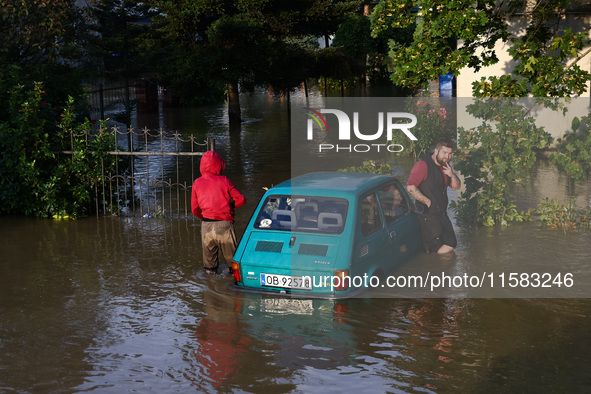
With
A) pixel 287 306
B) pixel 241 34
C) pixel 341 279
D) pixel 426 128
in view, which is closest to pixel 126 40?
pixel 241 34

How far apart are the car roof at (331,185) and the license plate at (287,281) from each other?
1.07 m

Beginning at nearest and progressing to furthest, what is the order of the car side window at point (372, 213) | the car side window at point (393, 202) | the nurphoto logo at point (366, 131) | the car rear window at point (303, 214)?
the car rear window at point (303, 214) < the car side window at point (372, 213) < the car side window at point (393, 202) < the nurphoto logo at point (366, 131)

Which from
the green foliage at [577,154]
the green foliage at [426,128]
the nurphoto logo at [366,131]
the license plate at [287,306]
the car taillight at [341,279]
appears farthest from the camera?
the nurphoto logo at [366,131]

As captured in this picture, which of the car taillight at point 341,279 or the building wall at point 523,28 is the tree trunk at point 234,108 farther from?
the car taillight at point 341,279

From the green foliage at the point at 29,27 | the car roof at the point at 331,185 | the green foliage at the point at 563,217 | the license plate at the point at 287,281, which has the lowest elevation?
the license plate at the point at 287,281

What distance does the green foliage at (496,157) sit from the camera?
12000mm

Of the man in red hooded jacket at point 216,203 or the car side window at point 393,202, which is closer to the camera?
the man in red hooded jacket at point 216,203

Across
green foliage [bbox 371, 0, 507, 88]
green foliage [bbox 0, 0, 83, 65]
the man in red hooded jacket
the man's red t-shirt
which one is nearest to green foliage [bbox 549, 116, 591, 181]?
green foliage [bbox 371, 0, 507, 88]

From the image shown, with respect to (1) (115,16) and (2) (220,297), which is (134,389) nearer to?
(2) (220,297)

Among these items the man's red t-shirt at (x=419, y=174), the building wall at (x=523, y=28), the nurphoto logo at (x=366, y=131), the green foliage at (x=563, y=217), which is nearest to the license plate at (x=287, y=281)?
the man's red t-shirt at (x=419, y=174)

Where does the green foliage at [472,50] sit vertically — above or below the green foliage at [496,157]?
above

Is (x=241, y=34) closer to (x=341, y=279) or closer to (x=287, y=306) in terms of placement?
(x=287, y=306)

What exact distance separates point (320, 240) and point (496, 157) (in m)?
4.73

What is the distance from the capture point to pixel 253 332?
7.75m
